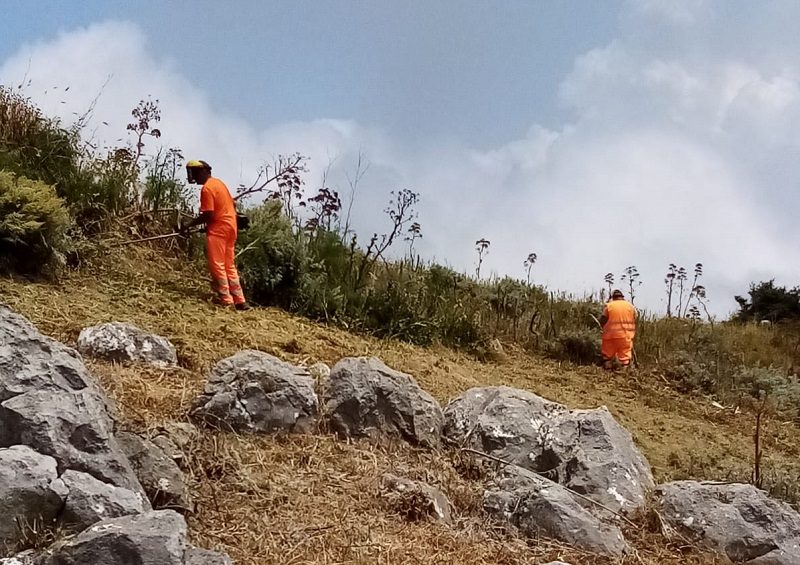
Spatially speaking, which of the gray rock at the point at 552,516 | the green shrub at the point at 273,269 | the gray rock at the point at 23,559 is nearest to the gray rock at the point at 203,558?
the gray rock at the point at 23,559

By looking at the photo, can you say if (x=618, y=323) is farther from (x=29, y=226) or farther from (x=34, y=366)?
(x=34, y=366)

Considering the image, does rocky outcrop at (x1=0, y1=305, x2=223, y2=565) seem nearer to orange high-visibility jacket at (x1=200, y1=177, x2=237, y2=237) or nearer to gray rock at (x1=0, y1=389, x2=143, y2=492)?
gray rock at (x1=0, y1=389, x2=143, y2=492)

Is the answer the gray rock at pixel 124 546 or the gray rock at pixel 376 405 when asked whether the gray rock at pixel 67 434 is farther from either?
the gray rock at pixel 376 405

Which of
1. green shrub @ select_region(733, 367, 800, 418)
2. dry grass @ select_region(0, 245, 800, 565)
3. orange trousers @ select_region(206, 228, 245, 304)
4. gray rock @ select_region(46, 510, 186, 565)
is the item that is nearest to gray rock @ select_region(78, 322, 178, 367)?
dry grass @ select_region(0, 245, 800, 565)

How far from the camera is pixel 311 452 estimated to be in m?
5.03

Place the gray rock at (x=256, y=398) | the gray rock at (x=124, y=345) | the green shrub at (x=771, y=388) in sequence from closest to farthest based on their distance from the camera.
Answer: the gray rock at (x=256, y=398), the gray rock at (x=124, y=345), the green shrub at (x=771, y=388)

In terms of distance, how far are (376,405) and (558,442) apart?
47.6 inches

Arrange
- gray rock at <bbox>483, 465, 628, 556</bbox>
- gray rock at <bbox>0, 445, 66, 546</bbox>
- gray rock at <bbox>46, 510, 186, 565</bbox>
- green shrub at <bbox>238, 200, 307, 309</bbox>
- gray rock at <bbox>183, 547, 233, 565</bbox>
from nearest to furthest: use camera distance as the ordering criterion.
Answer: gray rock at <bbox>46, 510, 186, 565</bbox>
gray rock at <bbox>183, 547, 233, 565</bbox>
gray rock at <bbox>0, 445, 66, 546</bbox>
gray rock at <bbox>483, 465, 628, 556</bbox>
green shrub at <bbox>238, 200, 307, 309</bbox>

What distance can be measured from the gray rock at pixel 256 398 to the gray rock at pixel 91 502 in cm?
149

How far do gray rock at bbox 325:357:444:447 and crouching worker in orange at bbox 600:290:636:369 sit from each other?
20.0 ft

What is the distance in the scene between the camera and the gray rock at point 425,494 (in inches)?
178

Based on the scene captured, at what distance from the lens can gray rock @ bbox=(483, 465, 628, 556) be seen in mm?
4500

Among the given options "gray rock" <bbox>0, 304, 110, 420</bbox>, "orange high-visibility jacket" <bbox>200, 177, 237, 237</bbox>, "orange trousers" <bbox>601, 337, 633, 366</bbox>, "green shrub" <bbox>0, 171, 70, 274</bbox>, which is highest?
"orange high-visibility jacket" <bbox>200, 177, 237, 237</bbox>

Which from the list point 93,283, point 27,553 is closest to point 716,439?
point 93,283
